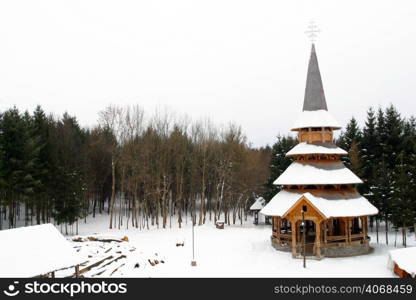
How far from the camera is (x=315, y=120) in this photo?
103 feet

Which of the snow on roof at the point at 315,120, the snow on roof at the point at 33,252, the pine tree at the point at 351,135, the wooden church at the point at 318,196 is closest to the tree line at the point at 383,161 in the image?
the pine tree at the point at 351,135

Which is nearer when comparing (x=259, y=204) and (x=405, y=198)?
(x=405, y=198)

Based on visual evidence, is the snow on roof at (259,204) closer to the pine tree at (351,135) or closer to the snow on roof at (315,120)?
the pine tree at (351,135)

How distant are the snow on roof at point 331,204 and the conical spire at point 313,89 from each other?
8.18 metres

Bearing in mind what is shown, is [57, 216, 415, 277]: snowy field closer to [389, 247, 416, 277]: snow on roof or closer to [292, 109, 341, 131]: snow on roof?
[389, 247, 416, 277]: snow on roof

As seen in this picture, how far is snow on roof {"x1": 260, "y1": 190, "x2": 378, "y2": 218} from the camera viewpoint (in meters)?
26.4

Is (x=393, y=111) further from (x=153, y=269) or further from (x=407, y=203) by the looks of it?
(x=153, y=269)

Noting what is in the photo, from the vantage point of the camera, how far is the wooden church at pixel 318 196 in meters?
26.5

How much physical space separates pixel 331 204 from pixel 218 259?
9156 mm

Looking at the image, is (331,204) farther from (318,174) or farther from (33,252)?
(33,252)

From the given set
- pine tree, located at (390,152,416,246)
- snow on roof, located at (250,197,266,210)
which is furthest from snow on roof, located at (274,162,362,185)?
snow on roof, located at (250,197,266,210)

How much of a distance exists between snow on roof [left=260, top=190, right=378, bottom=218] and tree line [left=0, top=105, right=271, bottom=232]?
18935 millimetres

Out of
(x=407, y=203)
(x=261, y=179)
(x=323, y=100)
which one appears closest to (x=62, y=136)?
(x=261, y=179)

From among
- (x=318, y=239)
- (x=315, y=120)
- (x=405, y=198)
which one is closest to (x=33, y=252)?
(x=318, y=239)
